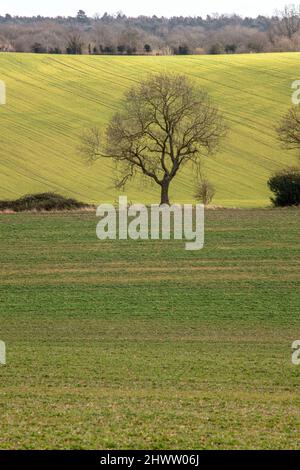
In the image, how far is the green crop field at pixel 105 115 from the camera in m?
68.5

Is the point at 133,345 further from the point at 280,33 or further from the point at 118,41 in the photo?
the point at 280,33

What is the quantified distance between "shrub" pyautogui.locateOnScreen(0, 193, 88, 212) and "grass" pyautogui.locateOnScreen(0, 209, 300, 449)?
13.9 ft

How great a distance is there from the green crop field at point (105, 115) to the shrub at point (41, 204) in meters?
12.1

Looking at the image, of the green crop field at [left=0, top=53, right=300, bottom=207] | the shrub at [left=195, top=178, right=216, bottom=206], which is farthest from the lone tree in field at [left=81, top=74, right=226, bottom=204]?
the green crop field at [left=0, top=53, right=300, bottom=207]

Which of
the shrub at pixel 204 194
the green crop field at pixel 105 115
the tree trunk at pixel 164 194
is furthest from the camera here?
the green crop field at pixel 105 115

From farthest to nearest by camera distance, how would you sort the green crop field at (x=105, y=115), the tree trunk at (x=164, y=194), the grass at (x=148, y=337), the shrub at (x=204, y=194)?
the green crop field at (x=105, y=115) < the shrub at (x=204, y=194) < the tree trunk at (x=164, y=194) < the grass at (x=148, y=337)

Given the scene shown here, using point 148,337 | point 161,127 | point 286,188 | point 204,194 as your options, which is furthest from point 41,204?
point 148,337

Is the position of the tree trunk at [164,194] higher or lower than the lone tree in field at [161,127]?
lower

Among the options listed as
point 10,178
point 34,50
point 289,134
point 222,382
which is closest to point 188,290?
point 222,382

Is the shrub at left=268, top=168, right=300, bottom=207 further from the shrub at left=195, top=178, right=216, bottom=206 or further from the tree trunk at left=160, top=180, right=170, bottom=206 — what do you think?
the tree trunk at left=160, top=180, right=170, bottom=206

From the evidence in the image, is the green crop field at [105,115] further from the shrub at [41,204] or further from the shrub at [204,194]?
the shrub at [41,204]

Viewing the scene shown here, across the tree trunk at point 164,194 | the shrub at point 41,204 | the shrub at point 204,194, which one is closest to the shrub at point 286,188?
the shrub at point 204,194

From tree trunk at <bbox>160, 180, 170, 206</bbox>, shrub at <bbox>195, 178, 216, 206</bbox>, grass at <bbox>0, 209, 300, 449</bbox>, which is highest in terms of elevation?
grass at <bbox>0, 209, 300, 449</bbox>

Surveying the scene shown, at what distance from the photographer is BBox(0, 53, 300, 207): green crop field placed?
225 ft
